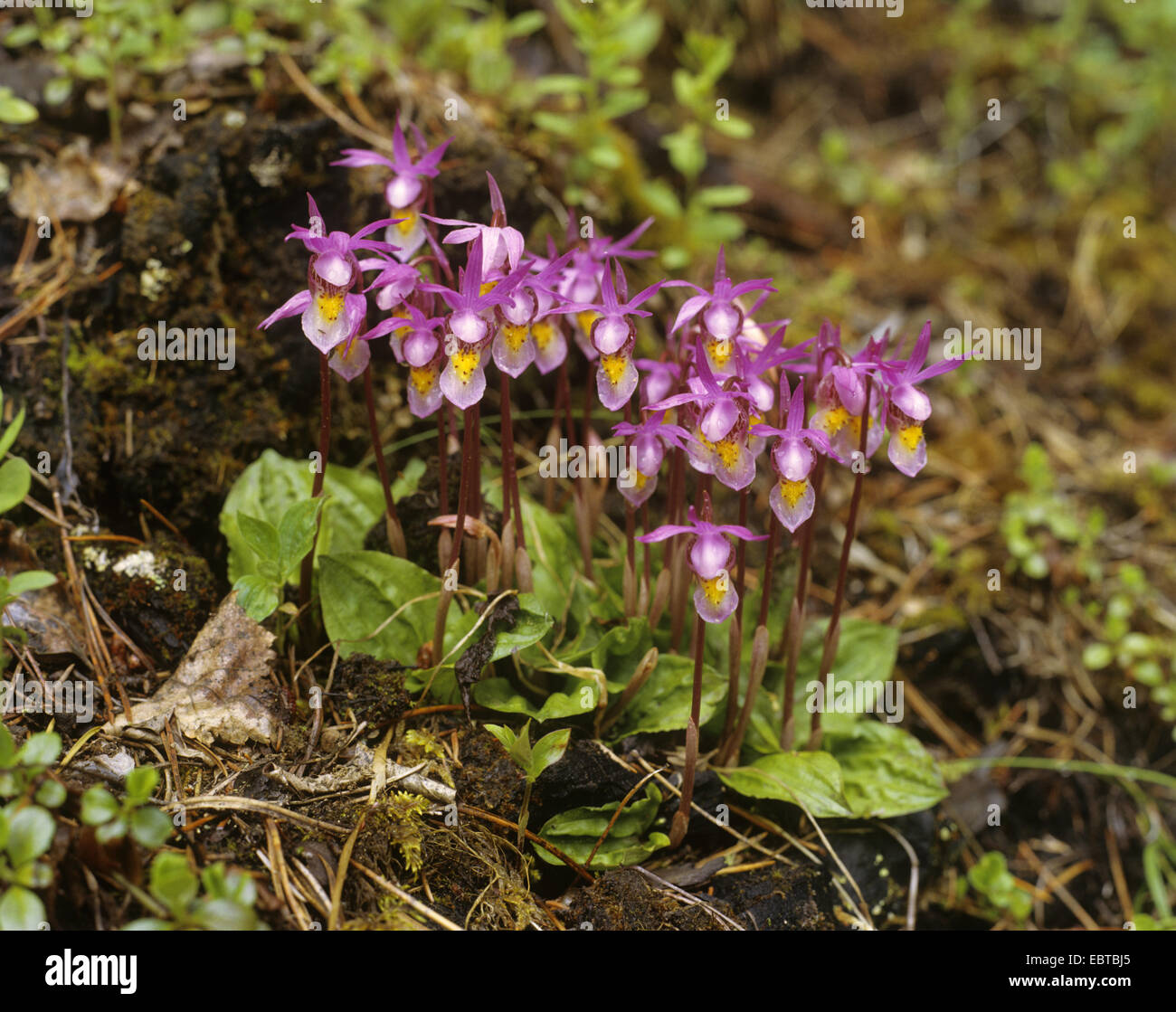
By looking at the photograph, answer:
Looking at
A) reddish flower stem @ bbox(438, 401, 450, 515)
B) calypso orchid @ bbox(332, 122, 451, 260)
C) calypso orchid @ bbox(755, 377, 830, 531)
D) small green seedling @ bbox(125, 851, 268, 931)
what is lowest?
small green seedling @ bbox(125, 851, 268, 931)

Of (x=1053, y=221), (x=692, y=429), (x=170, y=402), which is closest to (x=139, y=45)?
(x=170, y=402)

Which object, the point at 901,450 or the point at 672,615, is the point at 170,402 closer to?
the point at 672,615

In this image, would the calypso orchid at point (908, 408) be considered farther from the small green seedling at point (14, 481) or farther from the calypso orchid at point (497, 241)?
the small green seedling at point (14, 481)

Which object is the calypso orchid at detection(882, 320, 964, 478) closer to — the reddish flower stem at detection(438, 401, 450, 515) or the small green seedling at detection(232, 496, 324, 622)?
the reddish flower stem at detection(438, 401, 450, 515)

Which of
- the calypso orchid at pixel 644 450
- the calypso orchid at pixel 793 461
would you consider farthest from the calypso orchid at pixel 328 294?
the calypso orchid at pixel 793 461

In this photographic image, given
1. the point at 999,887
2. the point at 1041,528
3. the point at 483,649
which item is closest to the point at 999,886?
the point at 999,887

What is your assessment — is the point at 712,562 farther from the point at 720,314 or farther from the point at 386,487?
the point at 386,487

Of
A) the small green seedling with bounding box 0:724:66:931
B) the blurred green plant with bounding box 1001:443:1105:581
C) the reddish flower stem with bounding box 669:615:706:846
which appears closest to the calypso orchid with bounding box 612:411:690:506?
the reddish flower stem with bounding box 669:615:706:846
